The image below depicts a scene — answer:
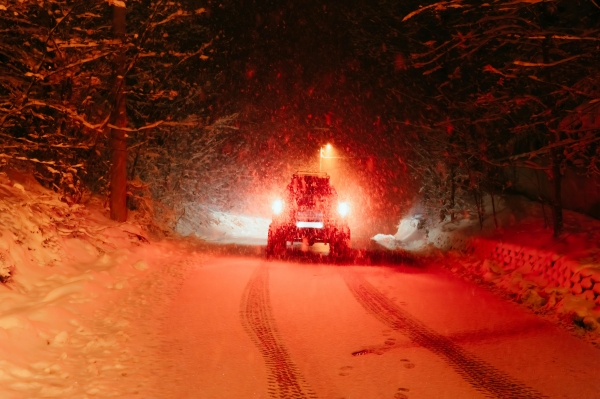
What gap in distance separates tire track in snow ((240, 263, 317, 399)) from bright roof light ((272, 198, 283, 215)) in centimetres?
526

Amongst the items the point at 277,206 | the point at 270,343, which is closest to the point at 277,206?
the point at 277,206

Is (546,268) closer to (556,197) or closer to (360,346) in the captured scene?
(556,197)

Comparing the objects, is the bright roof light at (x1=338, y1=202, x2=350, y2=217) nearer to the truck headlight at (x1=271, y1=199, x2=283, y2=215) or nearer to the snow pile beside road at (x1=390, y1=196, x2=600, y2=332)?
the truck headlight at (x1=271, y1=199, x2=283, y2=215)

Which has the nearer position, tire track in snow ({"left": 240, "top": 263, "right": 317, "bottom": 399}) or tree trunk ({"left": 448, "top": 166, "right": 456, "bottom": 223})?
tire track in snow ({"left": 240, "top": 263, "right": 317, "bottom": 399})

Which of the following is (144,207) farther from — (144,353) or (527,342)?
(527,342)

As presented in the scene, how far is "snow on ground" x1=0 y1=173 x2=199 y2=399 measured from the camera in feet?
18.3

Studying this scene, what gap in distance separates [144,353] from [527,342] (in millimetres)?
5073

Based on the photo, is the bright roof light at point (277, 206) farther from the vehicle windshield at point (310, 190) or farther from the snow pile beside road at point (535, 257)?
the snow pile beside road at point (535, 257)

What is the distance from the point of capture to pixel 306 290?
1112 centimetres

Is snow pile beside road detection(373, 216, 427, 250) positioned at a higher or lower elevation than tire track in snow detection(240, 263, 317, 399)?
higher

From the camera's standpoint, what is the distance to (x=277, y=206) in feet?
55.8

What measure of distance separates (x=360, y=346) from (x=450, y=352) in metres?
1.13

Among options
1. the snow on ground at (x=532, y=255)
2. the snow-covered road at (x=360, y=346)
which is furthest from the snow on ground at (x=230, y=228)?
the snow-covered road at (x=360, y=346)

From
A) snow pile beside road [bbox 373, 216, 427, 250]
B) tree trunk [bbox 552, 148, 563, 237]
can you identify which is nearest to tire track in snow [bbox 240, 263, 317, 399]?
tree trunk [bbox 552, 148, 563, 237]
